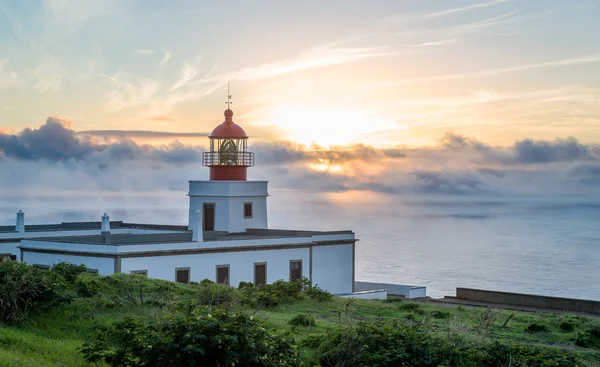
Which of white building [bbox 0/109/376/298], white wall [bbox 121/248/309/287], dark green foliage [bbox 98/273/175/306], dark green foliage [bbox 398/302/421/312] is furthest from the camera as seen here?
Answer: white building [bbox 0/109/376/298]

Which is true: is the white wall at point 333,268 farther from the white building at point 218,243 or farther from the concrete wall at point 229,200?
the concrete wall at point 229,200

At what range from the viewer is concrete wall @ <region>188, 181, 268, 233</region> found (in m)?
35.8

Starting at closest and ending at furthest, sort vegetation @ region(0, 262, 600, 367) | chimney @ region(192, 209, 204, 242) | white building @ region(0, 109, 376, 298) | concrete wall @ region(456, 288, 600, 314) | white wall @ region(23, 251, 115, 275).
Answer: vegetation @ region(0, 262, 600, 367) < white wall @ region(23, 251, 115, 275) < concrete wall @ region(456, 288, 600, 314) < white building @ region(0, 109, 376, 298) < chimney @ region(192, 209, 204, 242)

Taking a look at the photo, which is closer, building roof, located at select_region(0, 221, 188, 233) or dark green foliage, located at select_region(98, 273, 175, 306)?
dark green foliage, located at select_region(98, 273, 175, 306)

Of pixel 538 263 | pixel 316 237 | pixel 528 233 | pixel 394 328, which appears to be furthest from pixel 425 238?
pixel 394 328

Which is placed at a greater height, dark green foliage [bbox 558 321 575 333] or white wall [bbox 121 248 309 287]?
white wall [bbox 121 248 309 287]

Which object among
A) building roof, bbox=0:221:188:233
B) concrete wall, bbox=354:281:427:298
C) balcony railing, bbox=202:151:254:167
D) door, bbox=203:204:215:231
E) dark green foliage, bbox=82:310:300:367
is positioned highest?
balcony railing, bbox=202:151:254:167

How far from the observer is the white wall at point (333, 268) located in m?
33.8

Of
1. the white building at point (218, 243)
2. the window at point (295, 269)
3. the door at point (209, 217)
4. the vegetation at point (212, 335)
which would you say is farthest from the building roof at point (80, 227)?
the vegetation at point (212, 335)

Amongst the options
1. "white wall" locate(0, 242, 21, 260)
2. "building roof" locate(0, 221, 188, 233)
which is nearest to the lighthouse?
"building roof" locate(0, 221, 188, 233)

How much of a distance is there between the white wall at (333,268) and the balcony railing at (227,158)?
5864 millimetres

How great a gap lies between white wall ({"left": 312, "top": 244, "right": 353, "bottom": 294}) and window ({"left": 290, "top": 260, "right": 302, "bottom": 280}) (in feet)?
2.54

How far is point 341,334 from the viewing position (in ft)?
44.1

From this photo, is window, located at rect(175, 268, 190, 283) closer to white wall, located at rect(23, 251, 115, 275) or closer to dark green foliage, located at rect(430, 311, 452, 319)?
white wall, located at rect(23, 251, 115, 275)
